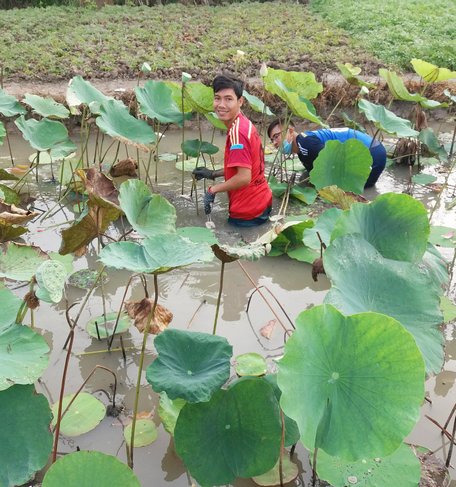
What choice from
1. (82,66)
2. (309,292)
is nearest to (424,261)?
(309,292)

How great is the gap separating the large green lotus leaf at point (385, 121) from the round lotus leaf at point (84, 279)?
Result: 2.06 metres

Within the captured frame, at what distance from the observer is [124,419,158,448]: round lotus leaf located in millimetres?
2035

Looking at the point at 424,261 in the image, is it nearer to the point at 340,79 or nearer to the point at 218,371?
the point at 218,371

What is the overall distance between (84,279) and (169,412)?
1.38 meters

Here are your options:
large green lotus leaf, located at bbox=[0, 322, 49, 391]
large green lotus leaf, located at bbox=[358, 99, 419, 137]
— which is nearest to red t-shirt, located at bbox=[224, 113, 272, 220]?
large green lotus leaf, located at bbox=[358, 99, 419, 137]

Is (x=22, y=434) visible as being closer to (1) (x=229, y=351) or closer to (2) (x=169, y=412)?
(2) (x=169, y=412)

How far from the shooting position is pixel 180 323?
2799mm

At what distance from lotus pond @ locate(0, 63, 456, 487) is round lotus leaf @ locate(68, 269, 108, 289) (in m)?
0.01

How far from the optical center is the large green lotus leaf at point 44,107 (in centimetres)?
389

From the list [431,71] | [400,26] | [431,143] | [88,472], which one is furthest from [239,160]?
[400,26]

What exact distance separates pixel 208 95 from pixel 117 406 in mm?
2373

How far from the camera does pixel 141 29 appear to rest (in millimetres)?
9562

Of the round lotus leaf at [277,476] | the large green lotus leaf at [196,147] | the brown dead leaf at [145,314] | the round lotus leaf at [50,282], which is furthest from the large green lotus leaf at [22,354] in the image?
the large green lotus leaf at [196,147]

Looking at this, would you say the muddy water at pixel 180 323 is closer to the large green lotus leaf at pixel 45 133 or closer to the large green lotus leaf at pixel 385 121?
the large green lotus leaf at pixel 45 133
